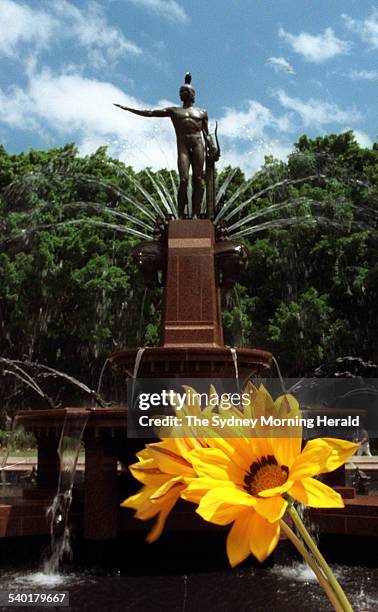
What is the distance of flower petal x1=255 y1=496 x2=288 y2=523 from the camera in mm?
604

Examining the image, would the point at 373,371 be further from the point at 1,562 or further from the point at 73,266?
the point at 1,562

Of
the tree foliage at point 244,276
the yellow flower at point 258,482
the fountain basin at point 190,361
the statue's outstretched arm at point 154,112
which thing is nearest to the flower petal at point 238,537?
the yellow flower at point 258,482

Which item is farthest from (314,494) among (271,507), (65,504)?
(65,504)

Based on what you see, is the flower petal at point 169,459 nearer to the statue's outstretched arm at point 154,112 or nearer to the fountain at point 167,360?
the fountain at point 167,360

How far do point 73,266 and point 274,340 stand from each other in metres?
8.34

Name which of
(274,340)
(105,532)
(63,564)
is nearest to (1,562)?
(63,564)

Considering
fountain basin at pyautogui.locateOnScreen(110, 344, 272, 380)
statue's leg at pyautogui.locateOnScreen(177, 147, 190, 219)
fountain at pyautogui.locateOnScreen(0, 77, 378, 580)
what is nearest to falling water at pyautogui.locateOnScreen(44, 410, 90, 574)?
fountain at pyautogui.locateOnScreen(0, 77, 378, 580)

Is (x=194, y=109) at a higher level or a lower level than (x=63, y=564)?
higher

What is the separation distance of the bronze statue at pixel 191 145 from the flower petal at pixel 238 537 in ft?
36.2

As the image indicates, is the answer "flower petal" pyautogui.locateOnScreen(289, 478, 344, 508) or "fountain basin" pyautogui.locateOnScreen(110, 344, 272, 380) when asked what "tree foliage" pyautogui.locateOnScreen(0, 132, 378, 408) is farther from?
"flower petal" pyautogui.locateOnScreen(289, 478, 344, 508)

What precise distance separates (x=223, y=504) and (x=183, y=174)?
11.2 metres

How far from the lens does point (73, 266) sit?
26188 mm

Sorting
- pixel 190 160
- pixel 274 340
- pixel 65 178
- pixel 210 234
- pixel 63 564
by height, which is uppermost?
pixel 65 178

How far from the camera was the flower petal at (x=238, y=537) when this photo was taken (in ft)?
2.06
